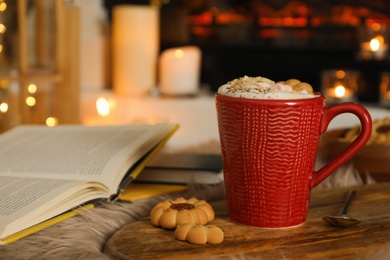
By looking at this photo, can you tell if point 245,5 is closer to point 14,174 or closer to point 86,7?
point 86,7

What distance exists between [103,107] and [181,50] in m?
0.35

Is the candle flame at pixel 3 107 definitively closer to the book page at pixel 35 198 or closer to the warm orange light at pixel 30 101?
the warm orange light at pixel 30 101

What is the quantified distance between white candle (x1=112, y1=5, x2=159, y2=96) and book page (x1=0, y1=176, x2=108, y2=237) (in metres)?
1.79

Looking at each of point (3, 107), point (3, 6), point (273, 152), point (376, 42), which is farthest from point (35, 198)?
point (376, 42)

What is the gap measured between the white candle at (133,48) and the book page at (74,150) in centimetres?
161

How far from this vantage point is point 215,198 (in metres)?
0.69

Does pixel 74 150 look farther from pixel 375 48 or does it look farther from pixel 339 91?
pixel 375 48

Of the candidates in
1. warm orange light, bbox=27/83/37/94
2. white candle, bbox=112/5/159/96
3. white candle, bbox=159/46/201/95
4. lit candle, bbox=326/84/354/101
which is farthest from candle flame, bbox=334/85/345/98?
warm orange light, bbox=27/83/37/94

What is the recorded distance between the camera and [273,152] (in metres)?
0.55

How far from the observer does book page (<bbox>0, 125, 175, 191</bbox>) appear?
2.20ft

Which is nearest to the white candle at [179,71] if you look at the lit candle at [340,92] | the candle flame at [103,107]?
the candle flame at [103,107]

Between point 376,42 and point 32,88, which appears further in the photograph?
point 376,42

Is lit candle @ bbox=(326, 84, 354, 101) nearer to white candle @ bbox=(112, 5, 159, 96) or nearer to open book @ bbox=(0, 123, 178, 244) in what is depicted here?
white candle @ bbox=(112, 5, 159, 96)

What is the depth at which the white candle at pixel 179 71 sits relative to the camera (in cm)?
236
